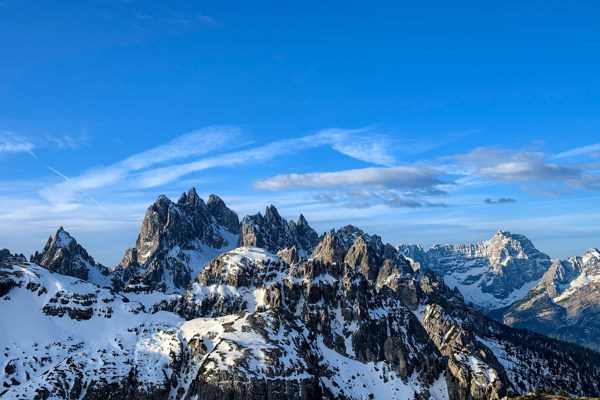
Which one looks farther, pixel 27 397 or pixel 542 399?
pixel 27 397

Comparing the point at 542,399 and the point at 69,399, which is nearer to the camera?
the point at 542,399

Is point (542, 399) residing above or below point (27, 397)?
above

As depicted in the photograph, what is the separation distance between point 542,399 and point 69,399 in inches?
6573

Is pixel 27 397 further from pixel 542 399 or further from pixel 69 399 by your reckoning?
pixel 542 399

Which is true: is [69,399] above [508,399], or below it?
below

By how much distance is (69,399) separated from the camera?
199500mm

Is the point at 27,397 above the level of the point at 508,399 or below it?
below

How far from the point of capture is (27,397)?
635 feet

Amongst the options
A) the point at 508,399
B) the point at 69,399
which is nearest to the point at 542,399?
the point at 508,399

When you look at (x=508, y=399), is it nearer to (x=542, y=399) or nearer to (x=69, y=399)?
(x=542, y=399)

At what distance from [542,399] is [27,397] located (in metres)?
175

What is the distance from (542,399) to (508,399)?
7.07 meters

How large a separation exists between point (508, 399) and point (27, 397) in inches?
6604

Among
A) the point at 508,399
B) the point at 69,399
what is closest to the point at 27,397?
the point at 69,399
